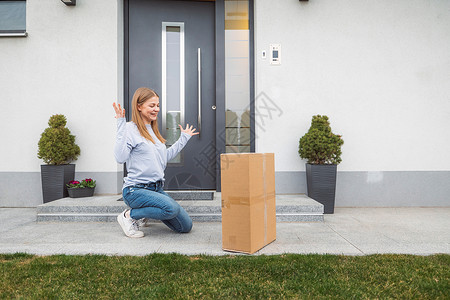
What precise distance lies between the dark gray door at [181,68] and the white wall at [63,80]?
34cm

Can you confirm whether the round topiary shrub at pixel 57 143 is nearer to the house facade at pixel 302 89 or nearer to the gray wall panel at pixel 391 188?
the house facade at pixel 302 89

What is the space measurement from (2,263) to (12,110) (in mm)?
2627

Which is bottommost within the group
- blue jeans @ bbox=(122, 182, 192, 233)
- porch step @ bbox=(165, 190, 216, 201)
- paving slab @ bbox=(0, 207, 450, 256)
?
paving slab @ bbox=(0, 207, 450, 256)

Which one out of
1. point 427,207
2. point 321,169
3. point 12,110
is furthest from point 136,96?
point 427,207

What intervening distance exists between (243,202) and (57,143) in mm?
2571

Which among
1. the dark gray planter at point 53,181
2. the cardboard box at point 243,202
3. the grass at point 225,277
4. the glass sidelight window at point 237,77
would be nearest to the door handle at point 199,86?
the glass sidelight window at point 237,77

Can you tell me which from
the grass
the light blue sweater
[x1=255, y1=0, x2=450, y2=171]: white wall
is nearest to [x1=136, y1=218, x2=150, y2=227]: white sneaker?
the light blue sweater

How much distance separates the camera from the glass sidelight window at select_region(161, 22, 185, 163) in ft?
12.8

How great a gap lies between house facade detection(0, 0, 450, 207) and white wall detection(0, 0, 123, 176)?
0.5 inches

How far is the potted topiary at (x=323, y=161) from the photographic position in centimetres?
325

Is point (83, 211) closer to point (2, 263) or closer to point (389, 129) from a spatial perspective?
point (2, 263)

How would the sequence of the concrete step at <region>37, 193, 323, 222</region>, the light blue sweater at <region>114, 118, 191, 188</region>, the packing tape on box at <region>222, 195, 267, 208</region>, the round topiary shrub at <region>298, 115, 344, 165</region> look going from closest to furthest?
the packing tape on box at <region>222, 195, 267, 208</region>
the light blue sweater at <region>114, 118, 191, 188</region>
the concrete step at <region>37, 193, 323, 222</region>
the round topiary shrub at <region>298, 115, 344, 165</region>

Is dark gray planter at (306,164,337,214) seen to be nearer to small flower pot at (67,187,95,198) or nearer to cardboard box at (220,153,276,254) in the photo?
cardboard box at (220,153,276,254)

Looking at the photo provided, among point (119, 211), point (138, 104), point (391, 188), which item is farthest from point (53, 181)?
point (391, 188)
